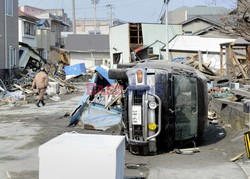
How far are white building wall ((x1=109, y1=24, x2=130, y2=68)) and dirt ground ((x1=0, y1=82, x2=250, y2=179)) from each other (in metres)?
29.5

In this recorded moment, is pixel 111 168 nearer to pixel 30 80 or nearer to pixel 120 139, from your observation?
pixel 120 139

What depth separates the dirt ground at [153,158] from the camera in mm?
7887

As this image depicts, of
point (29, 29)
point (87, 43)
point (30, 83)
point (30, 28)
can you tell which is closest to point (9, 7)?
point (30, 83)

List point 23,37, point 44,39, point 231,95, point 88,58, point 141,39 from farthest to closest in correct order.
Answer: point 88,58 → point 44,39 → point 23,37 → point 141,39 → point 231,95

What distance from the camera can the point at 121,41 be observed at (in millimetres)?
44656

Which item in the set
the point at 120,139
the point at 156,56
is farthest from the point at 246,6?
the point at 156,56

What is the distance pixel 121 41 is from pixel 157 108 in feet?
117

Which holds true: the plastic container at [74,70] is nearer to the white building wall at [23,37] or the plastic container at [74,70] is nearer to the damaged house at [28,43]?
the damaged house at [28,43]

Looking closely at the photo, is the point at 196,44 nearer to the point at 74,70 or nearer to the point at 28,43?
the point at 74,70

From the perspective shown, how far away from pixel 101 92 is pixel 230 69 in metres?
9.48

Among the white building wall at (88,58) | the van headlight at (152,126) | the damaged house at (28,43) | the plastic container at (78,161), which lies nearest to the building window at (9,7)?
the damaged house at (28,43)

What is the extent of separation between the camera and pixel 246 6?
1199 cm

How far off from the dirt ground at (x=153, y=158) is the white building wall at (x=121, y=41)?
29504 mm

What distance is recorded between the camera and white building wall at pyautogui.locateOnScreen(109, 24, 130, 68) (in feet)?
143
